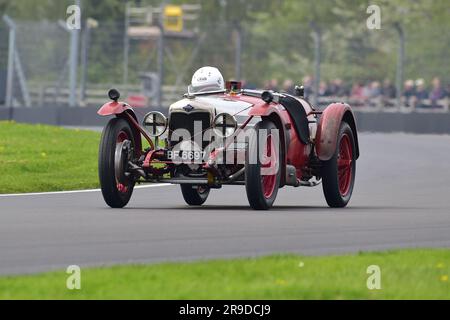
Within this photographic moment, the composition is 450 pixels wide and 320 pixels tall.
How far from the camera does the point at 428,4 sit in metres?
55.6

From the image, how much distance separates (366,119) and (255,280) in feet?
94.8

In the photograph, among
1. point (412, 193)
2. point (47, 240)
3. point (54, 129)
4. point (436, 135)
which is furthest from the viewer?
point (436, 135)

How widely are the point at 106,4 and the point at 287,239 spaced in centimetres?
5215

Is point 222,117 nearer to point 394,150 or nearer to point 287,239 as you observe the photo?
point 287,239

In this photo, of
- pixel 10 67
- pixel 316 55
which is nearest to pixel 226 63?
pixel 316 55

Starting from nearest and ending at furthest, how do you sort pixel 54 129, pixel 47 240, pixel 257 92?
pixel 47 240 < pixel 257 92 < pixel 54 129

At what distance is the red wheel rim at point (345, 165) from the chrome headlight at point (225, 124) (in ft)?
5.86

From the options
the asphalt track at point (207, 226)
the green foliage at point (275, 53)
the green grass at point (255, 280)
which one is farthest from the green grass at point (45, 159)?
the green foliage at point (275, 53)

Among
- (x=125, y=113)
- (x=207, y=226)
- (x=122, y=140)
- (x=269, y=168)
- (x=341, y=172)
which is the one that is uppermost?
(x=125, y=113)

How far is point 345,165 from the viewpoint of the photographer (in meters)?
Answer: 16.2

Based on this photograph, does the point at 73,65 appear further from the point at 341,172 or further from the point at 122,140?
the point at 122,140

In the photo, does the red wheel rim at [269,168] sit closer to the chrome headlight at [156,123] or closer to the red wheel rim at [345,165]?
the chrome headlight at [156,123]

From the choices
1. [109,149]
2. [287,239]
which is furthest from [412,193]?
[287,239]

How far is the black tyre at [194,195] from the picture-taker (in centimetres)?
1602
